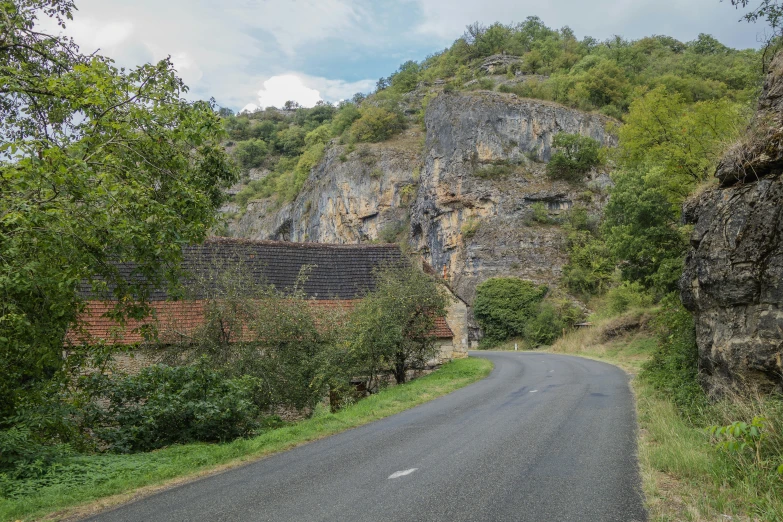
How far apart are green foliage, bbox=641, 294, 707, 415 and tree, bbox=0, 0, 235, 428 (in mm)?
9031

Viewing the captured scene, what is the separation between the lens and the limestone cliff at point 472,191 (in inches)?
1956

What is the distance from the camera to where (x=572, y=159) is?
53.0 metres

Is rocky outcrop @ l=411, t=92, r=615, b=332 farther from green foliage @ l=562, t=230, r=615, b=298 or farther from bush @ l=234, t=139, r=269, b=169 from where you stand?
bush @ l=234, t=139, r=269, b=169

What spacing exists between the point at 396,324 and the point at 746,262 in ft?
35.3

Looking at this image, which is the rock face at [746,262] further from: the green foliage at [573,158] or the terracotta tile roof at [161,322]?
the green foliage at [573,158]

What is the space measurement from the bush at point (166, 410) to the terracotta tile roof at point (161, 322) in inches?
38.0

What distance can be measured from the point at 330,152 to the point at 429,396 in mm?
61859

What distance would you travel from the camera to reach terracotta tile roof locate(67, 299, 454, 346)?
13.1 m

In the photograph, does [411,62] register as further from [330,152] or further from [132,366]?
[132,366]

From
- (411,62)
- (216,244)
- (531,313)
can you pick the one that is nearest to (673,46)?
(411,62)

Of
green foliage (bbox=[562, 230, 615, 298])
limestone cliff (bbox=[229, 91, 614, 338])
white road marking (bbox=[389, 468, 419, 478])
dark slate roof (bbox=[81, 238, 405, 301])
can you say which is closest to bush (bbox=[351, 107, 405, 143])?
limestone cliff (bbox=[229, 91, 614, 338])

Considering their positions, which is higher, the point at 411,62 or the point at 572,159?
the point at 411,62

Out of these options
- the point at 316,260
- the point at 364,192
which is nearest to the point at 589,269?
the point at 364,192

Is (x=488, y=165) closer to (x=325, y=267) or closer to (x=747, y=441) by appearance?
(x=325, y=267)
